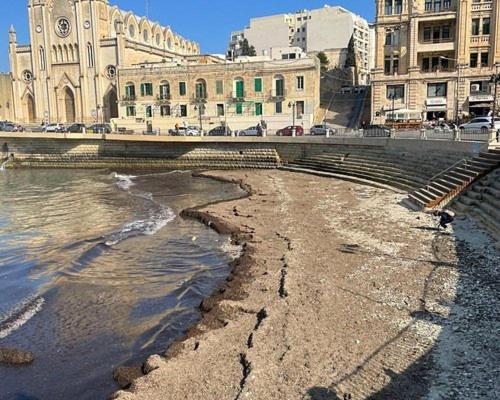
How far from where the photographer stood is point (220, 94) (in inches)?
2383

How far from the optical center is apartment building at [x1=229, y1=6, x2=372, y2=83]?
366 ft

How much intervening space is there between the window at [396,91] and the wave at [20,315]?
48.1 m

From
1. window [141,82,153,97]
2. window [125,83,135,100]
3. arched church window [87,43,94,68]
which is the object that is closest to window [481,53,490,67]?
window [141,82,153,97]

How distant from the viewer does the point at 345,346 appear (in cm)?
827

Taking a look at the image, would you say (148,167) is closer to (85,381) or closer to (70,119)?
(70,119)

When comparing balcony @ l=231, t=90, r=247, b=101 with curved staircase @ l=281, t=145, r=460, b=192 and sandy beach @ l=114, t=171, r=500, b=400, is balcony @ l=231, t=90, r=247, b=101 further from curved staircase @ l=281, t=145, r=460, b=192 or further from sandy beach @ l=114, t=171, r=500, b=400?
sandy beach @ l=114, t=171, r=500, b=400

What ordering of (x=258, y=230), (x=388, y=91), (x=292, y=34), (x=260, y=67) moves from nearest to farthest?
(x=258, y=230)
(x=388, y=91)
(x=260, y=67)
(x=292, y=34)

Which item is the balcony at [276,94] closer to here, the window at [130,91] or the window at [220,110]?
the window at [220,110]

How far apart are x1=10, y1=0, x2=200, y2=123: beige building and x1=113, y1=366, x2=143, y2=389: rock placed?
216ft

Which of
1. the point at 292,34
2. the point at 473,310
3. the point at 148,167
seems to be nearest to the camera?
the point at 473,310

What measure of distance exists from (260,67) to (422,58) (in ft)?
60.2

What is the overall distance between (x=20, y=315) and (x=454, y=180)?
17.1 m

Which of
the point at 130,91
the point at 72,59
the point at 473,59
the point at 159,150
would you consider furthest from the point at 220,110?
the point at 473,59

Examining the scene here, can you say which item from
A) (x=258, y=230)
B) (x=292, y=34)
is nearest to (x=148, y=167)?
(x=258, y=230)
